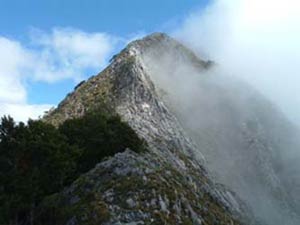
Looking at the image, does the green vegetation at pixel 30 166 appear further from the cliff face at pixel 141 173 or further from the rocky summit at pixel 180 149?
the cliff face at pixel 141 173

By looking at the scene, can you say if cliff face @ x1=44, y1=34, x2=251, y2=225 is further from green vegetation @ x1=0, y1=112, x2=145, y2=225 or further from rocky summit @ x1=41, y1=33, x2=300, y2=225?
green vegetation @ x1=0, y1=112, x2=145, y2=225

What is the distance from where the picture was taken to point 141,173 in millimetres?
70250

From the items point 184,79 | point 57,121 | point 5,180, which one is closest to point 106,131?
point 5,180

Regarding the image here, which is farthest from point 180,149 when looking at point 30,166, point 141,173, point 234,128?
point 30,166

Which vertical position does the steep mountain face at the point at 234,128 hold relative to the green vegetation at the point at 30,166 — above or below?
above

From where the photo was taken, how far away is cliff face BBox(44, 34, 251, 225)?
2491 inches

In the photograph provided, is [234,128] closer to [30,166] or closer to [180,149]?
[180,149]

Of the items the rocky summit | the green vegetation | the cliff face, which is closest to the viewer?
the cliff face

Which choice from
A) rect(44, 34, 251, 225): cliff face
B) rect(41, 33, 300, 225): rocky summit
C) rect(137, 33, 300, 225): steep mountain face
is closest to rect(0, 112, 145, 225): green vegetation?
rect(41, 33, 300, 225): rocky summit

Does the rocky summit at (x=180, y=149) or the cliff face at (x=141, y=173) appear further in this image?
the rocky summit at (x=180, y=149)

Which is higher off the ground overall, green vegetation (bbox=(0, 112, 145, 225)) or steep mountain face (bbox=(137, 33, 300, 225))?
steep mountain face (bbox=(137, 33, 300, 225))

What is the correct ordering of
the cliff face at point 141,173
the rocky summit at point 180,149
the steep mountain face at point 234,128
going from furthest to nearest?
the steep mountain face at point 234,128
the rocky summit at point 180,149
the cliff face at point 141,173

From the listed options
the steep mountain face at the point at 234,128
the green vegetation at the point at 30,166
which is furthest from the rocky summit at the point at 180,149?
the green vegetation at the point at 30,166

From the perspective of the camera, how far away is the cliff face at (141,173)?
2491 inches
